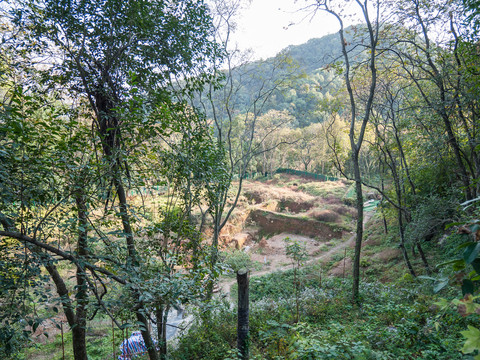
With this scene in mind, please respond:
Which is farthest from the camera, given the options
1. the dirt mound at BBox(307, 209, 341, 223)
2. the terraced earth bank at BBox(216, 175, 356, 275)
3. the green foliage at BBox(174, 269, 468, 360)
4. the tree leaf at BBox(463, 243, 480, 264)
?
the dirt mound at BBox(307, 209, 341, 223)

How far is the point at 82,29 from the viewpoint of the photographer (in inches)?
127

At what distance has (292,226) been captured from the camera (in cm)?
1898

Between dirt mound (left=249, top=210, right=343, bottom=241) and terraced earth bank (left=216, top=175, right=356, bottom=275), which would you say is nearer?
terraced earth bank (left=216, top=175, right=356, bottom=275)

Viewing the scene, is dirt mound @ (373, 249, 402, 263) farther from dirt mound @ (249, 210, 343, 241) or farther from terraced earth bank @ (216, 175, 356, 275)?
dirt mound @ (249, 210, 343, 241)

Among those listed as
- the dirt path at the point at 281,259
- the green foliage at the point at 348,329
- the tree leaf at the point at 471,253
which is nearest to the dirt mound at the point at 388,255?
the dirt path at the point at 281,259

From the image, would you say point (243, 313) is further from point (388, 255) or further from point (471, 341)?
point (388, 255)

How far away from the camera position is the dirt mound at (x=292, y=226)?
17.7 m

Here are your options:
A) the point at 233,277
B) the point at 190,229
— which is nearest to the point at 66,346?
the point at 233,277

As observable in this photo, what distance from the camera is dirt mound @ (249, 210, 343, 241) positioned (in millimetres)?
17723

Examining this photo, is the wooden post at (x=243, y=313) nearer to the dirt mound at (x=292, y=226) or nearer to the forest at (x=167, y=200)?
the forest at (x=167, y=200)

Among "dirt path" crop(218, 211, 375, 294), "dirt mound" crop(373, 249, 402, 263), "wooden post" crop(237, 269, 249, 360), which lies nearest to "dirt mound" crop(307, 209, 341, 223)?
"dirt path" crop(218, 211, 375, 294)

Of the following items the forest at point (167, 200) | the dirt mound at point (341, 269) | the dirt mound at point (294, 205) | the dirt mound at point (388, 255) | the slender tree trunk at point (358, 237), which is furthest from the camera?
the dirt mound at point (294, 205)

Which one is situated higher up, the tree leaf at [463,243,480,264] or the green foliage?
the tree leaf at [463,243,480,264]

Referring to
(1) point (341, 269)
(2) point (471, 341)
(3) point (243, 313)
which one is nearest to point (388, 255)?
(1) point (341, 269)
